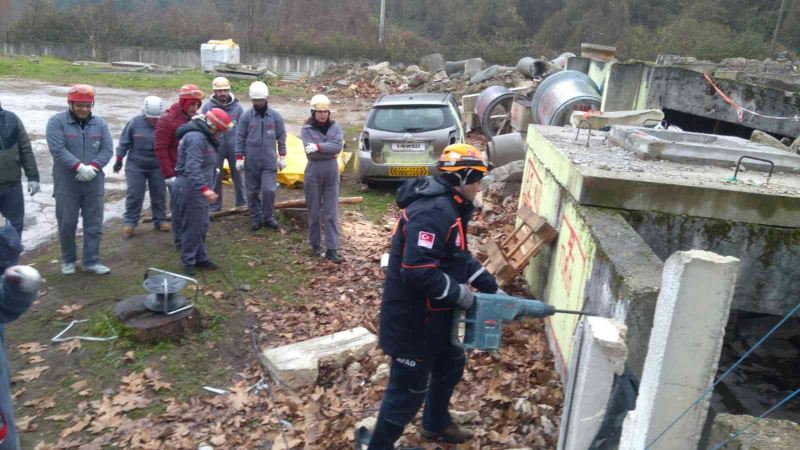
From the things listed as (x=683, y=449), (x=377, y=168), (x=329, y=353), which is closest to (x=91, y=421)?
(x=329, y=353)

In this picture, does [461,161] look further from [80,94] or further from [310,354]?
[80,94]

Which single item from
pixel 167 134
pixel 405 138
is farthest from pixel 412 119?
pixel 167 134

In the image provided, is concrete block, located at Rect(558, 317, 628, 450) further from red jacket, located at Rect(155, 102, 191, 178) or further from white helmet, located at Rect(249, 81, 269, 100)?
white helmet, located at Rect(249, 81, 269, 100)

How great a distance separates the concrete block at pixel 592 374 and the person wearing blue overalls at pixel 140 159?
6.58 metres

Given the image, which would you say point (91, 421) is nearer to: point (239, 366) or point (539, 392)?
point (239, 366)

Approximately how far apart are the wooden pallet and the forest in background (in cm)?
3128

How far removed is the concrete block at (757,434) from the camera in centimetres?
257

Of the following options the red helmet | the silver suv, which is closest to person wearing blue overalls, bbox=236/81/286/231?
the red helmet

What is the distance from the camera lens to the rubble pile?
74.2 ft

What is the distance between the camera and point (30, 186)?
6.46 m

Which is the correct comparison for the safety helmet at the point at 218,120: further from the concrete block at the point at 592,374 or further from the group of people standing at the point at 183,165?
Answer: the concrete block at the point at 592,374

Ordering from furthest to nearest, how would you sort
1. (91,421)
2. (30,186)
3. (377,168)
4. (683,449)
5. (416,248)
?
1. (377,168)
2. (30,186)
3. (91,421)
4. (416,248)
5. (683,449)

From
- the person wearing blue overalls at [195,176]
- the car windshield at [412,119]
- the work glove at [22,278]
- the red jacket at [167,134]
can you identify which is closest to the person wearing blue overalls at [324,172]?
the person wearing blue overalls at [195,176]

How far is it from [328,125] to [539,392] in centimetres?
437
